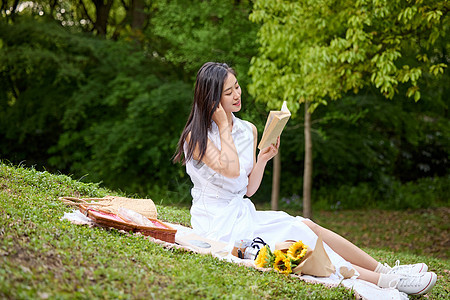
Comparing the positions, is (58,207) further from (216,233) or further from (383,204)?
(383,204)

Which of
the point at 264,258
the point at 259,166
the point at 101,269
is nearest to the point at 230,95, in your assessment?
the point at 259,166

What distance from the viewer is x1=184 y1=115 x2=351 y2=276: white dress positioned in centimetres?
384

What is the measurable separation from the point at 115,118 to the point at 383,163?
7.51 m

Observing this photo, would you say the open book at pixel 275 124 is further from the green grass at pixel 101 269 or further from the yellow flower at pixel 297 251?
the green grass at pixel 101 269

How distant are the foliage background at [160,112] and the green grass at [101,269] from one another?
20.2ft

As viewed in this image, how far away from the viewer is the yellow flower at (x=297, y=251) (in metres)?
3.59

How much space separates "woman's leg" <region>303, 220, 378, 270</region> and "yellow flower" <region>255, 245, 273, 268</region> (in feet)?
1.34

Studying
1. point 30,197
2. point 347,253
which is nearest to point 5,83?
point 30,197

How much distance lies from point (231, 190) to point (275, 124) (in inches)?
25.9

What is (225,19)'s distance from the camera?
401 inches

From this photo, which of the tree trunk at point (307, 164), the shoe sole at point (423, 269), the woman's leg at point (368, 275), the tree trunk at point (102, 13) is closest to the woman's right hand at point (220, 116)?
the woman's leg at point (368, 275)

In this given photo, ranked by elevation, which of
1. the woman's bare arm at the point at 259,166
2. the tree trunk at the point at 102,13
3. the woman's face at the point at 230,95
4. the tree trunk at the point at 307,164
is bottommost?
the tree trunk at the point at 307,164

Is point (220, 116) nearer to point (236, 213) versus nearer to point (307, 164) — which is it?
point (236, 213)

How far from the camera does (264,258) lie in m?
3.71
